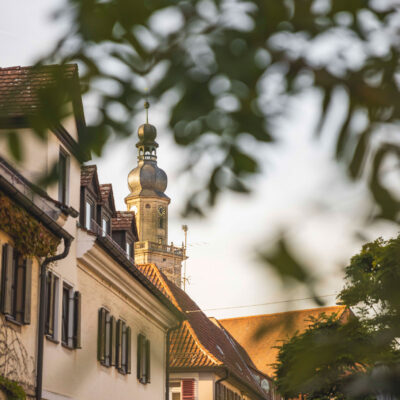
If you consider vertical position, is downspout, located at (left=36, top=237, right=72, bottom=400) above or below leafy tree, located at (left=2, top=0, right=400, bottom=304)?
above

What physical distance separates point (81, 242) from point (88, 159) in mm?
13491

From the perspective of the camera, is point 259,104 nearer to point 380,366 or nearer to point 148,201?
point 380,366

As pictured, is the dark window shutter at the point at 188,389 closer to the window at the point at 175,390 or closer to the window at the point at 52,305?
the window at the point at 175,390

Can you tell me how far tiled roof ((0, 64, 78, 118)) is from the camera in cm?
202

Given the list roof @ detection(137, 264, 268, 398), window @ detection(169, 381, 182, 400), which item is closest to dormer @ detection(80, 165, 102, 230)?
roof @ detection(137, 264, 268, 398)

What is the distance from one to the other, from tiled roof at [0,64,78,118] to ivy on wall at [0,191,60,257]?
941 centimetres

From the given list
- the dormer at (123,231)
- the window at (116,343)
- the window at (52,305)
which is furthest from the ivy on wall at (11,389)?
the window at (116,343)

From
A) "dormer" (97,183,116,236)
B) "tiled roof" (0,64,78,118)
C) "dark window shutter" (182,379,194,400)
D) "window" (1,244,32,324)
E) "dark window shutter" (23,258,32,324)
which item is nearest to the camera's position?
"tiled roof" (0,64,78,118)

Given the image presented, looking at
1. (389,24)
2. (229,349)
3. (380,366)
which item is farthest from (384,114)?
(229,349)

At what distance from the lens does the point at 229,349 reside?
34906mm

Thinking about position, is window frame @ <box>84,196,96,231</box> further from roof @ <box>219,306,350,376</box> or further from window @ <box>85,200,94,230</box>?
roof @ <box>219,306,350,376</box>

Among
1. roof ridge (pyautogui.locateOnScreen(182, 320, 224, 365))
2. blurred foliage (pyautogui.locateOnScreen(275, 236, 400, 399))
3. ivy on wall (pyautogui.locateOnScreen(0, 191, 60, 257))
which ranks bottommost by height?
A: blurred foliage (pyautogui.locateOnScreen(275, 236, 400, 399))

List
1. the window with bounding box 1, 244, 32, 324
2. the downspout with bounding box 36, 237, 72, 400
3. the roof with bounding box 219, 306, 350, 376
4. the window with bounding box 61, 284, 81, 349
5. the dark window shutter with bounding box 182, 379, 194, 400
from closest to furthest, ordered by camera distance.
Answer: the roof with bounding box 219, 306, 350, 376 < the window with bounding box 1, 244, 32, 324 < the downspout with bounding box 36, 237, 72, 400 < the window with bounding box 61, 284, 81, 349 < the dark window shutter with bounding box 182, 379, 194, 400

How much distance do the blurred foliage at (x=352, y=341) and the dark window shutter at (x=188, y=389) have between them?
27.8m
